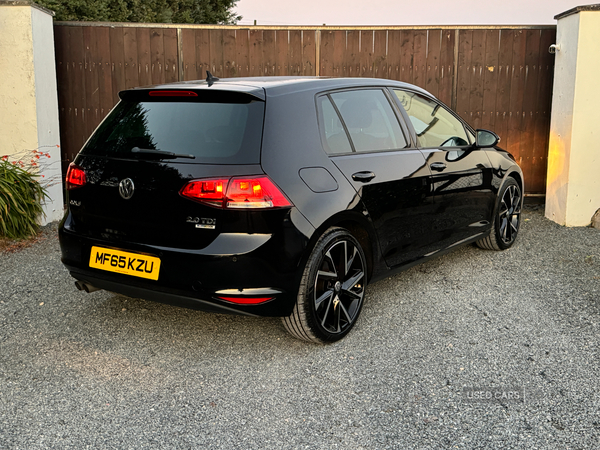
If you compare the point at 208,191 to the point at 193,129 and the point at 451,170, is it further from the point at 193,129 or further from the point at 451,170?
the point at 451,170

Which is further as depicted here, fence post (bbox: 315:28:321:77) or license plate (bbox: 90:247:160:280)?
fence post (bbox: 315:28:321:77)

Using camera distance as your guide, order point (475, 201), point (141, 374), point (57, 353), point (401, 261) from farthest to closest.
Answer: point (475, 201) → point (401, 261) → point (57, 353) → point (141, 374)

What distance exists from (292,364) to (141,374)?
87 centimetres

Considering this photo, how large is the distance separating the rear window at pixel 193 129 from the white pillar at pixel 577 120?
199 inches

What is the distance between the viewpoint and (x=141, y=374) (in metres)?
3.55

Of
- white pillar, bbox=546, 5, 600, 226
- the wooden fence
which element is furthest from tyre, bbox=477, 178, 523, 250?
the wooden fence

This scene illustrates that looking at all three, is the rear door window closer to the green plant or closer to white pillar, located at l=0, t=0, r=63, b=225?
the green plant

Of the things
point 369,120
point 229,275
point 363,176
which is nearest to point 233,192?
point 229,275

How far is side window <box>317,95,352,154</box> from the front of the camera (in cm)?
386

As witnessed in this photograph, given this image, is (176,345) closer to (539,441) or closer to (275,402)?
(275,402)

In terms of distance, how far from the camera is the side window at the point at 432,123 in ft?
15.6

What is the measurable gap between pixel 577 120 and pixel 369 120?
3.99 m

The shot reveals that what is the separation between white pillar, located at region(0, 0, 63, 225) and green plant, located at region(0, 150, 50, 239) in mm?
237

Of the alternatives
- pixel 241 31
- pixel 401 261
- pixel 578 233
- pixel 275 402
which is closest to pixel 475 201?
pixel 401 261
